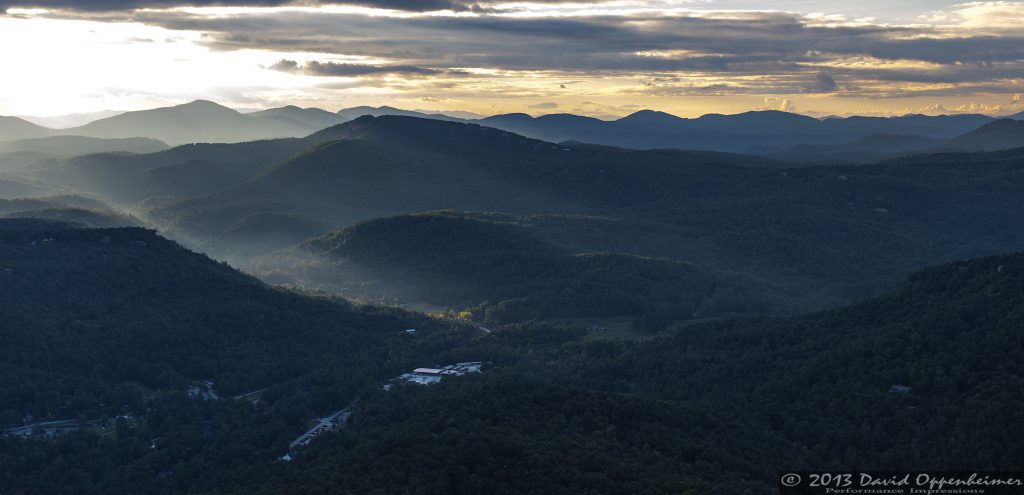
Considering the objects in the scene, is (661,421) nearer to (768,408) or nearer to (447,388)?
(768,408)

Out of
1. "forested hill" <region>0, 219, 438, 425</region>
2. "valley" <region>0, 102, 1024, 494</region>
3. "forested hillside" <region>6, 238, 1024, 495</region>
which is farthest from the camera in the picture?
"forested hill" <region>0, 219, 438, 425</region>

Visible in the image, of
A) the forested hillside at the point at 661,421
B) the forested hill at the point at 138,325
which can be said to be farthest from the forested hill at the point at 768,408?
the forested hill at the point at 138,325

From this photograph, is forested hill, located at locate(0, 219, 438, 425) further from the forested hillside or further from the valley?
the forested hillside

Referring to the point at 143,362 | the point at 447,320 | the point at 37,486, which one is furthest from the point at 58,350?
the point at 447,320

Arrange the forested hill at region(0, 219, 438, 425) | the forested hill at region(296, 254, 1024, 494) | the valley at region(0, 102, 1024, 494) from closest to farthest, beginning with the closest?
the forested hill at region(296, 254, 1024, 494) < the valley at region(0, 102, 1024, 494) < the forested hill at region(0, 219, 438, 425)

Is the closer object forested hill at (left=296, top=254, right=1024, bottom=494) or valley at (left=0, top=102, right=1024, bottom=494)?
forested hill at (left=296, top=254, right=1024, bottom=494)

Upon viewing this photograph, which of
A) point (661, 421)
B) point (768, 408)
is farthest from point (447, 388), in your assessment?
point (768, 408)

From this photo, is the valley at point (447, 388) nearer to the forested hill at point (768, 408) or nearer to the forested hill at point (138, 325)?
the forested hill at point (768, 408)

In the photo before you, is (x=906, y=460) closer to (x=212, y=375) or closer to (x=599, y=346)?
(x=599, y=346)

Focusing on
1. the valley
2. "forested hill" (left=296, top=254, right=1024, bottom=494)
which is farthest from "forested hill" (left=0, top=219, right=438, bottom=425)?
"forested hill" (left=296, top=254, right=1024, bottom=494)
